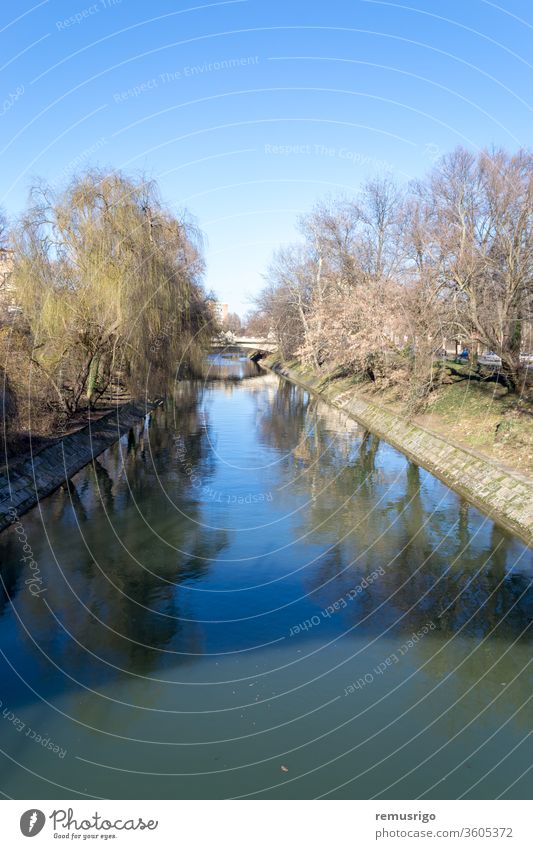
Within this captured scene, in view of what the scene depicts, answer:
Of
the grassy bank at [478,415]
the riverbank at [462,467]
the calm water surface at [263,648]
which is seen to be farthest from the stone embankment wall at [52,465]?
the grassy bank at [478,415]

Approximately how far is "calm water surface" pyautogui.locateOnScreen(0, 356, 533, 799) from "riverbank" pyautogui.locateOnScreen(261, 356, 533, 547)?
86 centimetres

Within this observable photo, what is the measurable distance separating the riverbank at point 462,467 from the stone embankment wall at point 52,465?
51.7ft

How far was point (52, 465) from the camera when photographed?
25141 millimetres

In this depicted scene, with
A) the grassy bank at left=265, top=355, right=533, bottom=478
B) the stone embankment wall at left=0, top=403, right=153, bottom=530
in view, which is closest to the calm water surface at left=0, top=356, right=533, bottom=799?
the stone embankment wall at left=0, top=403, right=153, bottom=530

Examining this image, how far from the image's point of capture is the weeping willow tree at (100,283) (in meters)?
28.0

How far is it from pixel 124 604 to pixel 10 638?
2.65 m

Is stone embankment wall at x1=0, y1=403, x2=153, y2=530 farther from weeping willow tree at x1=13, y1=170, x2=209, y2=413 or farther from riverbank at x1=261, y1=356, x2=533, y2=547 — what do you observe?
riverbank at x1=261, y1=356, x2=533, y2=547

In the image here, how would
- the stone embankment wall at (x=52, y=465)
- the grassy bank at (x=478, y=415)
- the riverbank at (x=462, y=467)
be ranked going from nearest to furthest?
the stone embankment wall at (x=52, y=465) < the riverbank at (x=462, y=467) < the grassy bank at (x=478, y=415)

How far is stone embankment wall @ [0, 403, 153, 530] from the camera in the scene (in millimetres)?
20766

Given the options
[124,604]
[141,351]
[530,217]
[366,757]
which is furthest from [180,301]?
[366,757]

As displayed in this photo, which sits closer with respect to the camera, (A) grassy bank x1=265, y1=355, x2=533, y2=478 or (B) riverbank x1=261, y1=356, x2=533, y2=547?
(B) riverbank x1=261, y1=356, x2=533, y2=547

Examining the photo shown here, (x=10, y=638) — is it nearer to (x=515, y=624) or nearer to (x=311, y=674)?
(x=311, y=674)

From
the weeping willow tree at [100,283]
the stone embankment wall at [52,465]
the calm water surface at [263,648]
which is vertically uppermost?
the weeping willow tree at [100,283]

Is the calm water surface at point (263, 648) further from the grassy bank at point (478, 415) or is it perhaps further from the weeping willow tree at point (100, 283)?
the weeping willow tree at point (100, 283)
